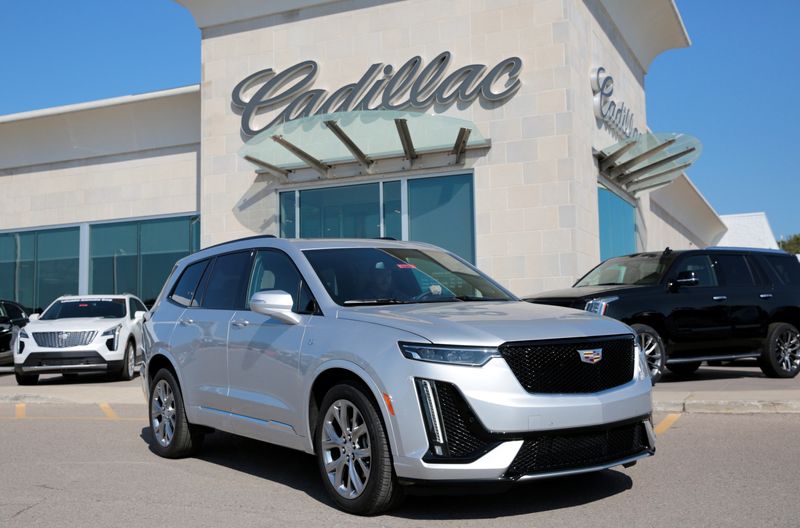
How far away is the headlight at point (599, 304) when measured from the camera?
11031 millimetres

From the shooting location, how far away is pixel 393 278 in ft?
20.6

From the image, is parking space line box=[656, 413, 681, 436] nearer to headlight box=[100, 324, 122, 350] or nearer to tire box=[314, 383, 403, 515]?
tire box=[314, 383, 403, 515]

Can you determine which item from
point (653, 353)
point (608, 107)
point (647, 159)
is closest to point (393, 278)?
point (653, 353)

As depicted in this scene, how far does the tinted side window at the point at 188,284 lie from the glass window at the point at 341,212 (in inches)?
423

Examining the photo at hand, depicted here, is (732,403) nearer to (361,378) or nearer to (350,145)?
(361,378)

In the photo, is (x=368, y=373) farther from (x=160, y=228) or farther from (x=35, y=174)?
(x=35, y=174)

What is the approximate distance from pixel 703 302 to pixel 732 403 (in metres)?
2.97

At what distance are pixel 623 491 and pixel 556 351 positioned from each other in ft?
4.53

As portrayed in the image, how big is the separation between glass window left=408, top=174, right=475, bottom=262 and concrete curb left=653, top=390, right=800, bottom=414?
27.6 ft

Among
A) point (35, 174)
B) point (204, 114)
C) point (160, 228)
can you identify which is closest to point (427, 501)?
point (204, 114)

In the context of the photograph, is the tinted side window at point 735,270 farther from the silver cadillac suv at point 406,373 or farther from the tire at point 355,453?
the tire at point 355,453

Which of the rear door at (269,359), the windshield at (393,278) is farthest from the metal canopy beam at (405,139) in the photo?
the rear door at (269,359)

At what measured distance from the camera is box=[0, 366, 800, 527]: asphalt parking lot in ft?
16.9

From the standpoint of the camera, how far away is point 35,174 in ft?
84.7
